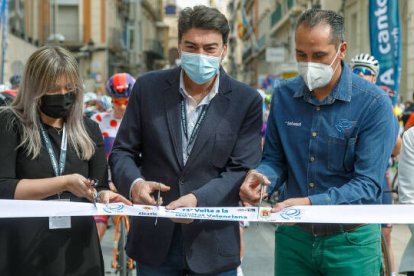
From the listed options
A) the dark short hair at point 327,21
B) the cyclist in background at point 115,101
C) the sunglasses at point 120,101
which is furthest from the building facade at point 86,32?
the dark short hair at point 327,21

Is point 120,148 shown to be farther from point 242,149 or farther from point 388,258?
point 388,258

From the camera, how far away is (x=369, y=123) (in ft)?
12.2

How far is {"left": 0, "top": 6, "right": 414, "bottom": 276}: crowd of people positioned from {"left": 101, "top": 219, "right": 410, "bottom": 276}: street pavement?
14.2 feet

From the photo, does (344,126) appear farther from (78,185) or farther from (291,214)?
(78,185)

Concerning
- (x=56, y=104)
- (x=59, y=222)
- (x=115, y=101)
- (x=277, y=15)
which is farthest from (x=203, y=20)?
(x=277, y=15)

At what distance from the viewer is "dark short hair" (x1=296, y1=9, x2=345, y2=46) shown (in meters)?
3.72

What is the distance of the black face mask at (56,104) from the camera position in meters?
3.84

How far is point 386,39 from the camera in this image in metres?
11.9

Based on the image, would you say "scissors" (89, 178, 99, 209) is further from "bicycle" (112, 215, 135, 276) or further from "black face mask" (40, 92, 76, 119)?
"bicycle" (112, 215, 135, 276)

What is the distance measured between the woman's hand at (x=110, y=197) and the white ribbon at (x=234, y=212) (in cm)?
3

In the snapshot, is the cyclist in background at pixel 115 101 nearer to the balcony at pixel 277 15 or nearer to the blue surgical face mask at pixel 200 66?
the blue surgical face mask at pixel 200 66

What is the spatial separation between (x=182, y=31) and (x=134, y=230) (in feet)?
3.37

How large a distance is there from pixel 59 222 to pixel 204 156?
0.76m

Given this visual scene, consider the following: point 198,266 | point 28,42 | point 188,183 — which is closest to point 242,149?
point 188,183
